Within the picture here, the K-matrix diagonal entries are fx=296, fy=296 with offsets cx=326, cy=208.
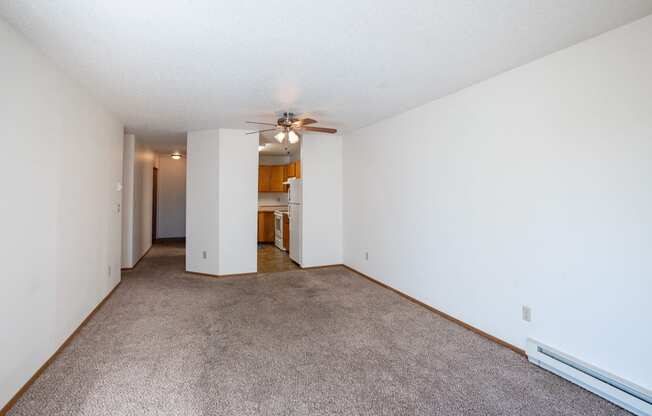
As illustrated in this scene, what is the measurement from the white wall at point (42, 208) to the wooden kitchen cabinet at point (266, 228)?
184 inches

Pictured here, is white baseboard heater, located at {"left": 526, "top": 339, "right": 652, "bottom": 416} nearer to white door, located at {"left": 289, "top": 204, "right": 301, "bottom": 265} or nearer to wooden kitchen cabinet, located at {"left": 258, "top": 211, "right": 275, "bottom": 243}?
white door, located at {"left": 289, "top": 204, "right": 301, "bottom": 265}

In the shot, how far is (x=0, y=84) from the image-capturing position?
178 centimetres

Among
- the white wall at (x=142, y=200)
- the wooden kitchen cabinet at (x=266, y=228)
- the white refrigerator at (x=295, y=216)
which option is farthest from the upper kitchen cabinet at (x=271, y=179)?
the white wall at (x=142, y=200)

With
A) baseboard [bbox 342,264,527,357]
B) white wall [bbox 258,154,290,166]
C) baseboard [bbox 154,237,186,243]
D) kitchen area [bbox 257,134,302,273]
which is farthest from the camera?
white wall [bbox 258,154,290,166]

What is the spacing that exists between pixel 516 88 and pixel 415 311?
8.11 feet

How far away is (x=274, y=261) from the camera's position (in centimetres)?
590

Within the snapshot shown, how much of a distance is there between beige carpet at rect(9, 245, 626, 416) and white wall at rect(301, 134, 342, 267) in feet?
5.78

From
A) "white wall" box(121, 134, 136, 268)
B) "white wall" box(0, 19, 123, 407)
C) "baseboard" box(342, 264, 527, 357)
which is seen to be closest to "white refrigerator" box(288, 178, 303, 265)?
"baseboard" box(342, 264, 527, 357)

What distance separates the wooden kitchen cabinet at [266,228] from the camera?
799 cm

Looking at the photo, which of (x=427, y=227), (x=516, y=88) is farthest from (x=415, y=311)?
(x=516, y=88)

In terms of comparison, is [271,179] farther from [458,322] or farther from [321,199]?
[458,322]

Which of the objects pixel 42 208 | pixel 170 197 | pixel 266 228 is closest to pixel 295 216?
pixel 266 228

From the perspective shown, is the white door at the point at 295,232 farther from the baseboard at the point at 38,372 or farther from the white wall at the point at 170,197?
the white wall at the point at 170,197

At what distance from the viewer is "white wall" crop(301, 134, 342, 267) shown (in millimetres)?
5312
